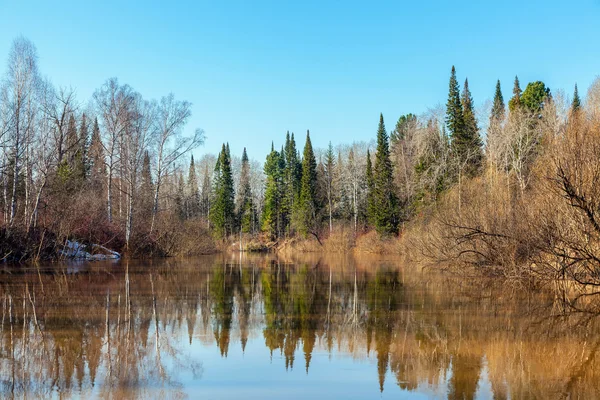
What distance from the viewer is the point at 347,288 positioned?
53.6 feet

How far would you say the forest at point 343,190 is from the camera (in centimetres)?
1445

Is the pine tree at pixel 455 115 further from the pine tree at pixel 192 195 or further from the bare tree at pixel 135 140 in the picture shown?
the pine tree at pixel 192 195

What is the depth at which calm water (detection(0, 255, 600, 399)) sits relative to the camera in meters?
5.96

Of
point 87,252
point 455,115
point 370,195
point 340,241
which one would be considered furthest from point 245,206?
point 87,252

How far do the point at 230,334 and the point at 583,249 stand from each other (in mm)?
9535

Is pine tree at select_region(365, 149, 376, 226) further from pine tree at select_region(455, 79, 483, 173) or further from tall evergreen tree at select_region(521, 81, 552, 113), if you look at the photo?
tall evergreen tree at select_region(521, 81, 552, 113)

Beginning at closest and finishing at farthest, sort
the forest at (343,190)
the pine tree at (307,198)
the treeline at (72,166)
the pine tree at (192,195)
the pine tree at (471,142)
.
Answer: the forest at (343,190)
the treeline at (72,166)
the pine tree at (471,142)
the pine tree at (307,198)
the pine tree at (192,195)

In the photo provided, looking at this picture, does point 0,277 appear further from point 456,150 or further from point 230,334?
point 456,150

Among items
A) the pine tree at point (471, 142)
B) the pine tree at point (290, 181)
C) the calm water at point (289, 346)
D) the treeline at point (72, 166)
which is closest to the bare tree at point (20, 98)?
the treeline at point (72, 166)

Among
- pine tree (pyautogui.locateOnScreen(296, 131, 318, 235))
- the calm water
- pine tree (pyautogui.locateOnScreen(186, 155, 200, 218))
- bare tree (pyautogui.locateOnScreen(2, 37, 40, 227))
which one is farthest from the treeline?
pine tree (pyautogui.locateOnScreen(186, 155, 200, 218))

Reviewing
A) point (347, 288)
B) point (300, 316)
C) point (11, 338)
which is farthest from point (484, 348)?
point (347, 288)

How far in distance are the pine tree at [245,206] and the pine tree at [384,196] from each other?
23991mm

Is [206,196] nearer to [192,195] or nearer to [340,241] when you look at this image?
[192,195]

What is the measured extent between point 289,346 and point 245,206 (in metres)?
69.6
